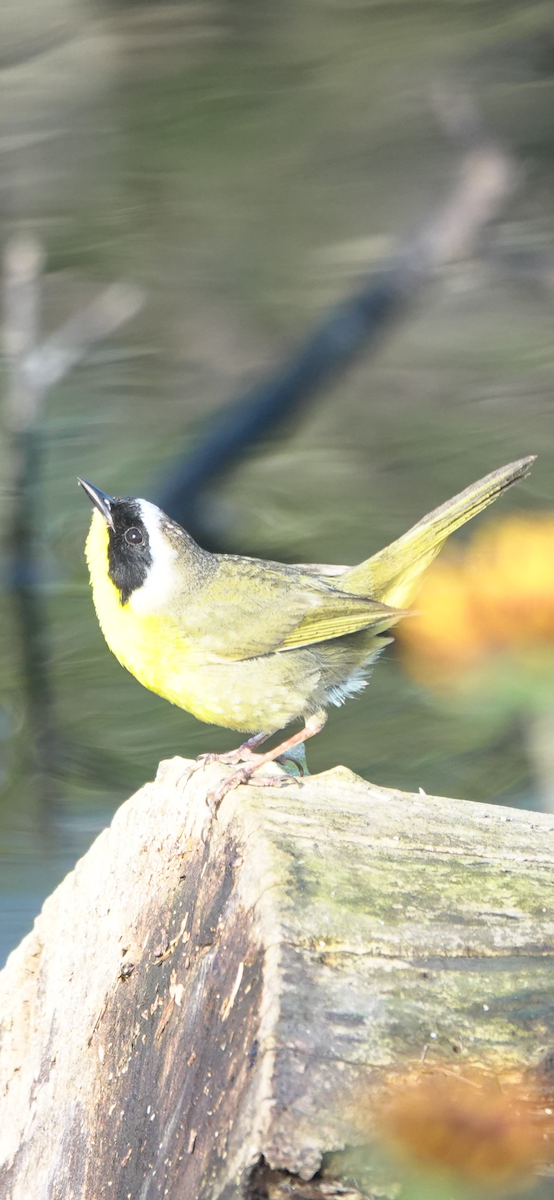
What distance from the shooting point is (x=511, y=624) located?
434 cm

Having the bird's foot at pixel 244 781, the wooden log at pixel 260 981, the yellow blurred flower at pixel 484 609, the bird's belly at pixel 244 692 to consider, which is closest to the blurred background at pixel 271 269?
the yellow blurred flower at pixel 484 609

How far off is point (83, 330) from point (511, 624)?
1.96 metres

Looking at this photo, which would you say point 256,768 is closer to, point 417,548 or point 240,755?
point 240,755

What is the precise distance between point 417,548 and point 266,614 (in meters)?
0.51

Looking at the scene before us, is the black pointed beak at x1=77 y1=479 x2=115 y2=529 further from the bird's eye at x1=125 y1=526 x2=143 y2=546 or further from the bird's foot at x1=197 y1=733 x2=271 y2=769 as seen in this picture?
the bird's foot at x1=197 y1=733 x2=271 y2=769

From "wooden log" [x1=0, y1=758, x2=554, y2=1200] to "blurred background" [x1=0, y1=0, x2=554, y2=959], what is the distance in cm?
311

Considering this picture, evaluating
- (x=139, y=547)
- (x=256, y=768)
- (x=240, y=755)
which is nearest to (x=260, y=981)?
(x=256, y=768)

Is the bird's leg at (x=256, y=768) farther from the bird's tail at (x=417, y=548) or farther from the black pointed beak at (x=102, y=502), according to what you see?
the black pointed beak at (x=102, y=502)

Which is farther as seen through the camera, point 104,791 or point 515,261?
point 515,261

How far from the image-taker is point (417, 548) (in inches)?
153

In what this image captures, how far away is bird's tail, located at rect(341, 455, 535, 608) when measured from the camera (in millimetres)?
3725

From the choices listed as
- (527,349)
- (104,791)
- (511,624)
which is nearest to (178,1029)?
(511,624)

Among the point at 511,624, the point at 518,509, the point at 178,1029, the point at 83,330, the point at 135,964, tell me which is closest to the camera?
the point at 178,1029

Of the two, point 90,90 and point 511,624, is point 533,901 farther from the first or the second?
point 90,90
